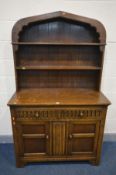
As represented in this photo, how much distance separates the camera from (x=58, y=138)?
6.36ft

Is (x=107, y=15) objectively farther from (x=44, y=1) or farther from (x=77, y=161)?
(x=77, y=161)

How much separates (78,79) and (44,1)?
1.06m

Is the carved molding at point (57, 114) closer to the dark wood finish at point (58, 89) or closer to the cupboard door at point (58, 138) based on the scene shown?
the dark wood finish at point (58, 89)

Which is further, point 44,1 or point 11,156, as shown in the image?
point 11,156

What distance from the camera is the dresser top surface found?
70.9 inches

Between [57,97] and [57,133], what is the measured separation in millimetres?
412

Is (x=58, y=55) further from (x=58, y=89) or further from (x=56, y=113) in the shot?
(x=56, y=113)

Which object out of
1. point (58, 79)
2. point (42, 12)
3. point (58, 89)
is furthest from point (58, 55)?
point (42, 12)

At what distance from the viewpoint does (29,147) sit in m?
1.98

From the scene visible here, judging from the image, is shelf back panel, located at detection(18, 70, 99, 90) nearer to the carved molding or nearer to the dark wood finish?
the dark wood finish

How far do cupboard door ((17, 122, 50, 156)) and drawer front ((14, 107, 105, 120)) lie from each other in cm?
10

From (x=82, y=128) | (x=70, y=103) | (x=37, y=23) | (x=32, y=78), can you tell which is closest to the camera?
(x=70, y=103)

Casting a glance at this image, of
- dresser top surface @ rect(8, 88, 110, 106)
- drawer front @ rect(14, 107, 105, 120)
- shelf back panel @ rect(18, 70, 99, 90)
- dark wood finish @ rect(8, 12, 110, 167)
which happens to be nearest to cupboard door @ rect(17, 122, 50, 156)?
dark wood finish @ rect(8, 12, 110, 167)

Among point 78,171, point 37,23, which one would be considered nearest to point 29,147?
point 78,171
